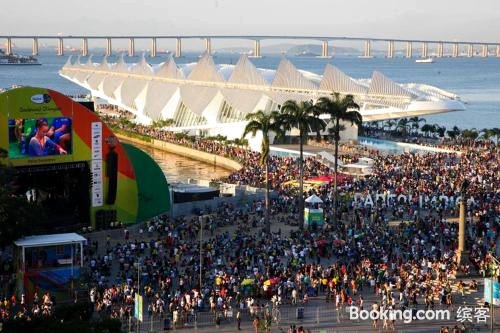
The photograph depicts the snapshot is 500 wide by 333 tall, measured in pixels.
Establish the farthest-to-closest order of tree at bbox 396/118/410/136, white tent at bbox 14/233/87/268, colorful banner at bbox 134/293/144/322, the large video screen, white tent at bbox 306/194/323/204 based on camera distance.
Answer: tree at bbox 396/118/410/136
white tent at bbox 306/194/323/204
the large video screen
white tent at bbox 14/233/87/268
colorful banner at bbox 134/293/144/322

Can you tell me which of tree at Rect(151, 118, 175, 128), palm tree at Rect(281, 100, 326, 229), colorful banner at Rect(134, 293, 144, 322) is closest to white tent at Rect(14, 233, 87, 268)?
colorful banner at Rect(134, 293, 144, 322)

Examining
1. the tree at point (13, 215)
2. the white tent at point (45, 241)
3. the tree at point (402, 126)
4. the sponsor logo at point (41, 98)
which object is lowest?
the white tent at point (45, 241)

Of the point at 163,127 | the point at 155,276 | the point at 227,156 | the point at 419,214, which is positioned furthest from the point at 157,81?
the point at 155,276

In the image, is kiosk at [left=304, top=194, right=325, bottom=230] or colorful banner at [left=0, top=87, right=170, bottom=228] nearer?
colorful banner at [left=0, top=87, right=170, bottom=228]

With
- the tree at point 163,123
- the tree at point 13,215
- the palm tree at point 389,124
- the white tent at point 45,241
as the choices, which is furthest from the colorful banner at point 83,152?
the palm tree at point 389,124

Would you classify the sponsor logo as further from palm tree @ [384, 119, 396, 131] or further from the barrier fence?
palm tree @ [384, 119, 396, 131]

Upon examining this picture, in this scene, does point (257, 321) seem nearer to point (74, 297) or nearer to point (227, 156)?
point (74, 297)

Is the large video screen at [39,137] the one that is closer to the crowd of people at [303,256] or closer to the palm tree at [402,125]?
the crowd of people at [303,256]
